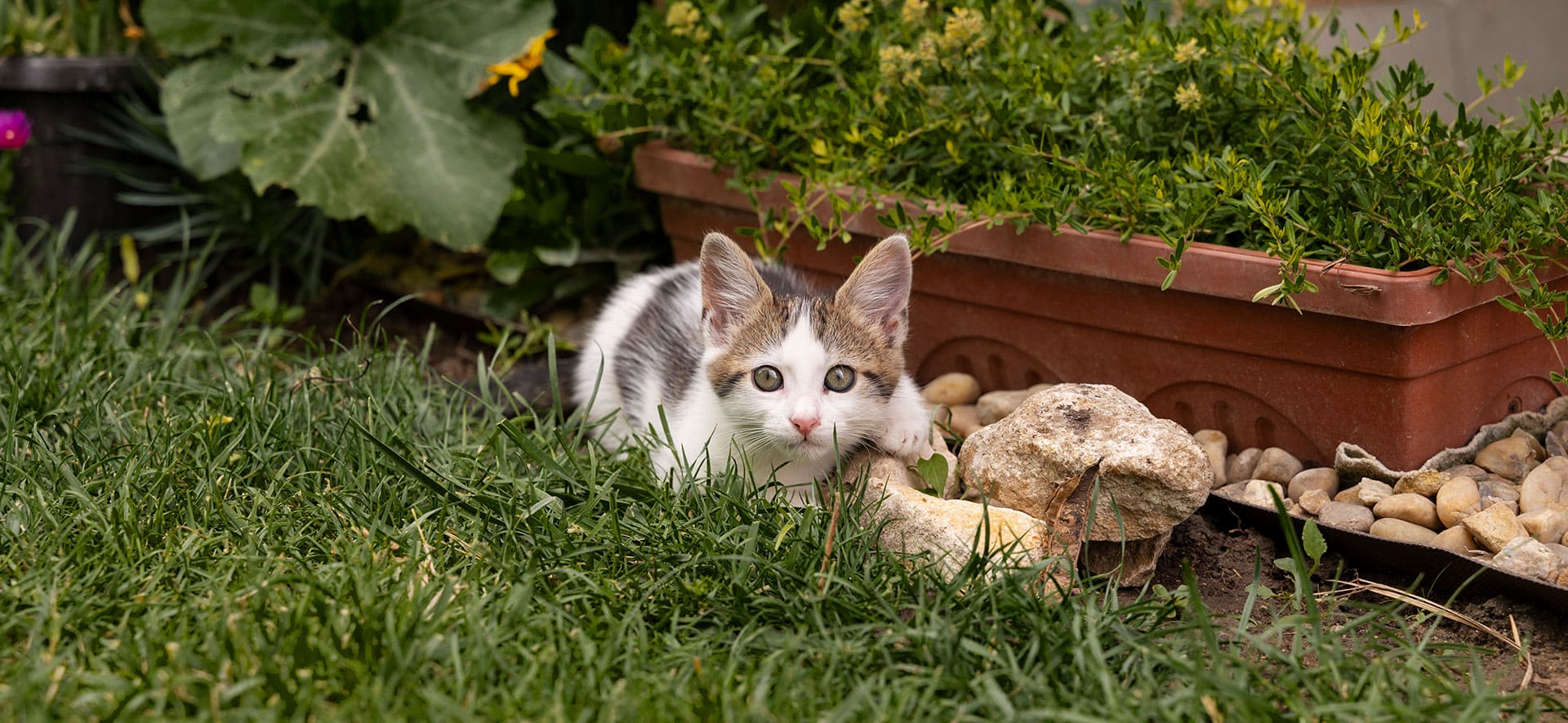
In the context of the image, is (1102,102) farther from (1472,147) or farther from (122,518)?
(122,518)

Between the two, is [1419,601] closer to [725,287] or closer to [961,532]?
[961,532]

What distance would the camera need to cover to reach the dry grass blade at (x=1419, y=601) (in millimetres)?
2301

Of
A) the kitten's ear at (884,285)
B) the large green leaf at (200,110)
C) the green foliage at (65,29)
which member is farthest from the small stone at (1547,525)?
the green foliage at (65,29)

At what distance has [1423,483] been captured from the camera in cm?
264

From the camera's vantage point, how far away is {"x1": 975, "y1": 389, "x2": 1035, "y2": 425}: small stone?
316cm

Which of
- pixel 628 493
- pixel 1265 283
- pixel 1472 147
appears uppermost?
pixel 1472 147

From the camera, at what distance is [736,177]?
11.7 ft

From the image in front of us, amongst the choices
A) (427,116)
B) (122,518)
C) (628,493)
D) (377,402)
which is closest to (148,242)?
(427,116)

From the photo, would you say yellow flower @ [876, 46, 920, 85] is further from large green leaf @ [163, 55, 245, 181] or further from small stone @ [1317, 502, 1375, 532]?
large green leaf @ [163, 55, 245, 181]

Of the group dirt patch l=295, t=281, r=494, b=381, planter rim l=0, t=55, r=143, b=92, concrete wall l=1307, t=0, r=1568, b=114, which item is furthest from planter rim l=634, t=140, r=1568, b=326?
concrete wall l=1307, t=0, r=1568, b=114

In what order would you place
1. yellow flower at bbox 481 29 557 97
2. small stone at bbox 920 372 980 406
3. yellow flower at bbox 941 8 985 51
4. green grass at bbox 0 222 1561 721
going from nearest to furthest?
green grass at bbox 0 222 1561 721, yellow flower at bbox 941 8 985 51, small stone at bbox 920 372 980 406, yellow flower at bbox 481 29 557 97

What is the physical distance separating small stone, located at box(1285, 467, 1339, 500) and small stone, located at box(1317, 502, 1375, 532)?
89mm

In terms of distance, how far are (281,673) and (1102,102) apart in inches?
91.1

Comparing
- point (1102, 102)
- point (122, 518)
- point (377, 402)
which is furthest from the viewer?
point (1102, 102)
